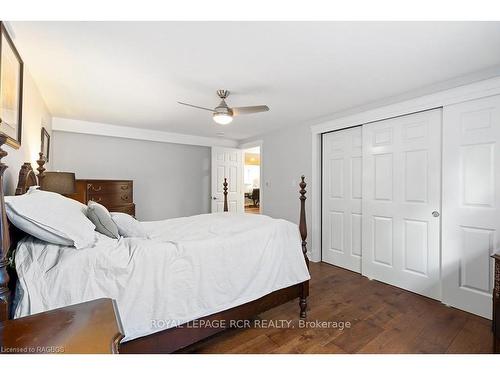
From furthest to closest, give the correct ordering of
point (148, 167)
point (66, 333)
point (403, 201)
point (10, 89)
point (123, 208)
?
point (148, 167) → point (123, 208) → point (403, 201) → point (10, 89) → point (66, 333)

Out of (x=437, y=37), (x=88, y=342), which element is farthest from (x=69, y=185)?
(x=437, y=37)

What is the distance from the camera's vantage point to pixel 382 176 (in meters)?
3.06

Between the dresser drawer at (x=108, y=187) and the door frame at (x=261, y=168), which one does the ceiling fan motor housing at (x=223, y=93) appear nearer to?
the door frame at (x=261, y=168)

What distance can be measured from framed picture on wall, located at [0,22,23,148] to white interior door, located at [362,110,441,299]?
3.53 meters

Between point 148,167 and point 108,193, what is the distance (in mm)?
1093

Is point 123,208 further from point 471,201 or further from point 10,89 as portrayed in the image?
point 471,201

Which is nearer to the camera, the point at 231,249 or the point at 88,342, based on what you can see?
the point at 88,342

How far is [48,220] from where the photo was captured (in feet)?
3.96

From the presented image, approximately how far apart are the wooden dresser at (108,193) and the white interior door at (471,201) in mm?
4315

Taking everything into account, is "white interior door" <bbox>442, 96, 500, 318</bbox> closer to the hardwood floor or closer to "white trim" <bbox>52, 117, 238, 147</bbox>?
the hardwood floor

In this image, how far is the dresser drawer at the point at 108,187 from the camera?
12.1ft

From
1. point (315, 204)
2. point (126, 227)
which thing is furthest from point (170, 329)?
point (315, 204)
